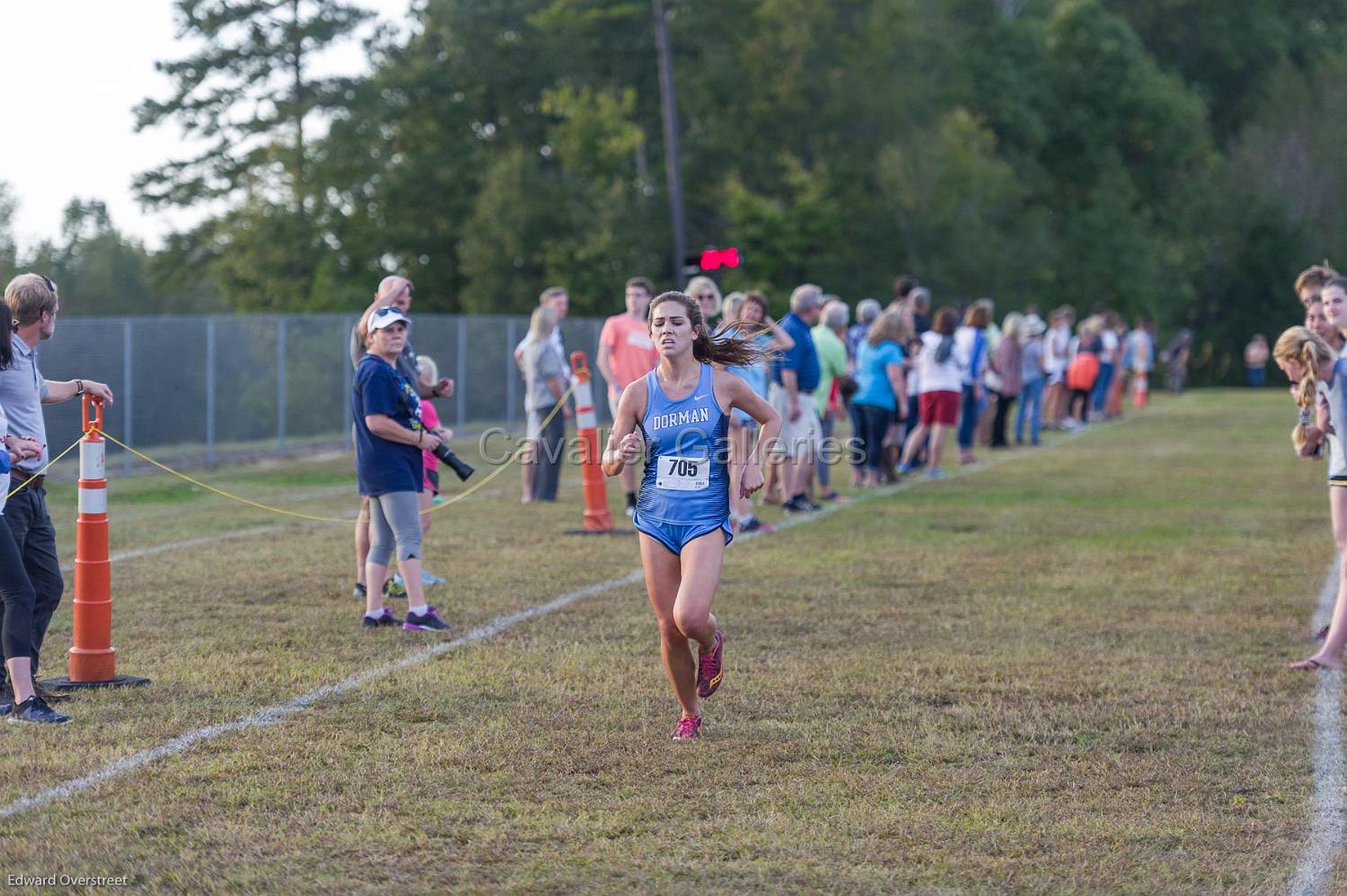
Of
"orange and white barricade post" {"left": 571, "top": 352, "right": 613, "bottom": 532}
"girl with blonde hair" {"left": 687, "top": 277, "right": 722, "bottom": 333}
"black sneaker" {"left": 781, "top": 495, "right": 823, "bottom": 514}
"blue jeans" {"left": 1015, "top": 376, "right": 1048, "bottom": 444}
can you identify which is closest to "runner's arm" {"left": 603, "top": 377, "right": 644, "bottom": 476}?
"orange and white barricade post" {"left": 571, "top": 352, "right": 613, "bottom": 532}

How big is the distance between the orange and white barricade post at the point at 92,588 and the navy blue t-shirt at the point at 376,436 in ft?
5.36

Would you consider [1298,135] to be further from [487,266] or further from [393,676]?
[393,676]

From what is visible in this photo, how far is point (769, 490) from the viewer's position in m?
15.9

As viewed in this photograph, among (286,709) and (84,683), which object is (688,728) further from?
(84,683)

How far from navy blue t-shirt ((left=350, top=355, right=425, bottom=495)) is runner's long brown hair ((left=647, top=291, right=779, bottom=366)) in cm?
243

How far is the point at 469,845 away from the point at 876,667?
3300mm

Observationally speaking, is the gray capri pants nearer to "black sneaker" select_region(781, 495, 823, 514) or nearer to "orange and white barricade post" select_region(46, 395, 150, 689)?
"orange and white barricade post" select_region(46, 395, 150, 689)

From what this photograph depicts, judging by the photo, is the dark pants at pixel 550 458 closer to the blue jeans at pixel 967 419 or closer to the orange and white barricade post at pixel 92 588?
the blue jeans at pixel 967 419

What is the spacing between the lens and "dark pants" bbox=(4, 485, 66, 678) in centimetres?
691

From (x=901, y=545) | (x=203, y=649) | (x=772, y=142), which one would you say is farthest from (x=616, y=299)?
(x=203, y=649)

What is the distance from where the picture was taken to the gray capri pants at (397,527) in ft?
29.0

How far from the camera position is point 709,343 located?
666cm

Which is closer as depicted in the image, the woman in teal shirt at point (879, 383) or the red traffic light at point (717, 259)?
the woman in teal shirt at point (879, 383)

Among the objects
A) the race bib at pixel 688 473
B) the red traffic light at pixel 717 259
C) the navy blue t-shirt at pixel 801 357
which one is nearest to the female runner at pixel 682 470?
the race bib at pixel 688 473
